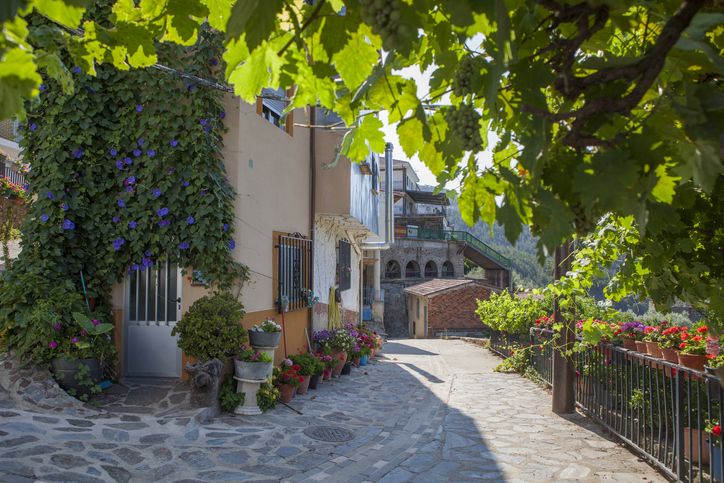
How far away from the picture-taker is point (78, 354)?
21.5 ft


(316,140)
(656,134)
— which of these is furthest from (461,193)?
(316,140)

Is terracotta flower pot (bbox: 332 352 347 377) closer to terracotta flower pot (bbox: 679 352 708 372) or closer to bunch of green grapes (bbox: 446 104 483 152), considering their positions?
terracotta flower pot (bbox: 679 352 708 372)

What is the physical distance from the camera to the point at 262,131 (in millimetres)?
8680

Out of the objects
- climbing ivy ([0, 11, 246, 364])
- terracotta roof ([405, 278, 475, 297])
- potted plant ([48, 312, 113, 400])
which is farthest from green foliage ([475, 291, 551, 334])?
terracotta roof ([405, 278, 475, 297])

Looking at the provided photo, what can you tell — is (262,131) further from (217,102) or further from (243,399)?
(243,399)

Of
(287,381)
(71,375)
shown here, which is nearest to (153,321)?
(71,375)

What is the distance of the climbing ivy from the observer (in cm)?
738

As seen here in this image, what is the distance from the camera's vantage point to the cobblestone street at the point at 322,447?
502 centimetres

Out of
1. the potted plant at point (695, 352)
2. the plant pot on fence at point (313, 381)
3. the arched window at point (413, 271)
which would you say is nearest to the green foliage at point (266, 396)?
the plant pot on fence at point (313, 381)

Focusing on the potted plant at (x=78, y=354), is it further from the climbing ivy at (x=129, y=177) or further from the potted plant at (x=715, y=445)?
the potted plant at (x=715, y=445)

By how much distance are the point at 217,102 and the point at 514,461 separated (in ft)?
19.0

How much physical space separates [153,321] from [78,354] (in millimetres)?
1345

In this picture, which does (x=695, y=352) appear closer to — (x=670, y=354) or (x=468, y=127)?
(x=670, y=354)

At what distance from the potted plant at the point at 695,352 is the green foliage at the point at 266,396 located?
486 centimetres
